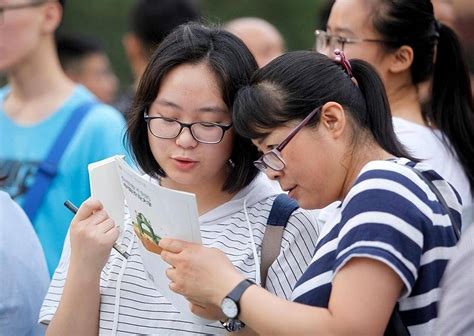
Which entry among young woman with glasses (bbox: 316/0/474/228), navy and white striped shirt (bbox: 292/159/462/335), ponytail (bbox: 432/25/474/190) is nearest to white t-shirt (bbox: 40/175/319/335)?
navy and white striped shirt (bbox: 292/159/462/335)

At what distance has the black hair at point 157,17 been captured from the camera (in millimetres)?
5340

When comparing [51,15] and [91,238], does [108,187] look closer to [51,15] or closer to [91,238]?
[91,238]

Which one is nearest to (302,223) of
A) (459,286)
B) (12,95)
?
(459,286)

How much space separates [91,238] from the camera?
105 inches

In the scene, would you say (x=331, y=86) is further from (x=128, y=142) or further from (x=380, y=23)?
(x=380, y=23)

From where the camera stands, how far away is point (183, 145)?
105 inches

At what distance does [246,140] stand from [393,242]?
0.75m

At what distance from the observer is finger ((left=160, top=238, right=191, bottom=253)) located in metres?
2.46

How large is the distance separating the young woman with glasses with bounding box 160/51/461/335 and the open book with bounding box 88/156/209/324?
5cm

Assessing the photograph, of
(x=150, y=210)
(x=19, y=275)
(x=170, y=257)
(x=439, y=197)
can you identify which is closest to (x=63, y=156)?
(x=19, y=275)

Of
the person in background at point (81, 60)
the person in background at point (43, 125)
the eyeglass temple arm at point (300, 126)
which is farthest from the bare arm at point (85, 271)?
the person in background at point (81, 60)

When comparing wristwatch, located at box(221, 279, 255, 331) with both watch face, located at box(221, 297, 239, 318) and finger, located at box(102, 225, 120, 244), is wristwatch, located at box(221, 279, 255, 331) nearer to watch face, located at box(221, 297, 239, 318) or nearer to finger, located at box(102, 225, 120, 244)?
watch face, located at box(221, 297, 239, 318)

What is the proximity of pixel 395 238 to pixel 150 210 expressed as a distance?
0.68m

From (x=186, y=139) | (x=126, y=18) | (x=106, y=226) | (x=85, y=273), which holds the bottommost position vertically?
(x=126, y=18)
